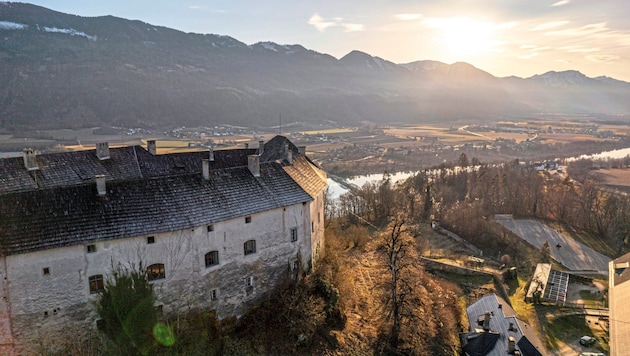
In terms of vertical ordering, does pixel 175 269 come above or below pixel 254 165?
below

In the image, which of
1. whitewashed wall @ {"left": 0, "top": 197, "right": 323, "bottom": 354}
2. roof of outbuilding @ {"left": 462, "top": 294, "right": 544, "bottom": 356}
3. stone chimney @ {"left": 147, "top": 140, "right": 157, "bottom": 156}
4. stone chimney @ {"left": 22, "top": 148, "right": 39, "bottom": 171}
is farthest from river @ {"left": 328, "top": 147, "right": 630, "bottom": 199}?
stone chimney @ {"left": 22, "top": 148, "right": 39, "bottom": 171}

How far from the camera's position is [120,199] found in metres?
22.4

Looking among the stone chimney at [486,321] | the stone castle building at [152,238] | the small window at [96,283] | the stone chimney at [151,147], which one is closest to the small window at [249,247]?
the stone castle building at [152,238]

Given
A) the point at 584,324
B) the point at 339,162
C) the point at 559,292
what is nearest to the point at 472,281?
the point at 559,292

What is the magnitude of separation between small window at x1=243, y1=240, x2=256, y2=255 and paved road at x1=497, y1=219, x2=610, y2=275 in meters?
44.7

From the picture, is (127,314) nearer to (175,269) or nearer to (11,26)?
(175,269)

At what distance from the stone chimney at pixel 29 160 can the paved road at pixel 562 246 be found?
5890 centimetres

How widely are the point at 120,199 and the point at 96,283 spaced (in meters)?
4.56

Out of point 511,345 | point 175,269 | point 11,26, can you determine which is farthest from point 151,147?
point 11,26

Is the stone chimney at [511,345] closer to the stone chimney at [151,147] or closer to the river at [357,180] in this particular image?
the stone chimney at [151,147]

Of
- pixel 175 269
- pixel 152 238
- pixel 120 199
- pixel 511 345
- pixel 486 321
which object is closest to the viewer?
pixel 152 238

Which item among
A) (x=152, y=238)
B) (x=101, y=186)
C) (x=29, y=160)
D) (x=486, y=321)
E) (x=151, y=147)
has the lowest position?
(x=486, y=321)

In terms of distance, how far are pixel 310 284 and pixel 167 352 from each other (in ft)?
33.6

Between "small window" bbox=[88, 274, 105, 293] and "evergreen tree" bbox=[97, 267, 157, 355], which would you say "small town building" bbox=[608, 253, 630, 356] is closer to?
"evergreen tree" bbox=[97, 267, 157, 355]
